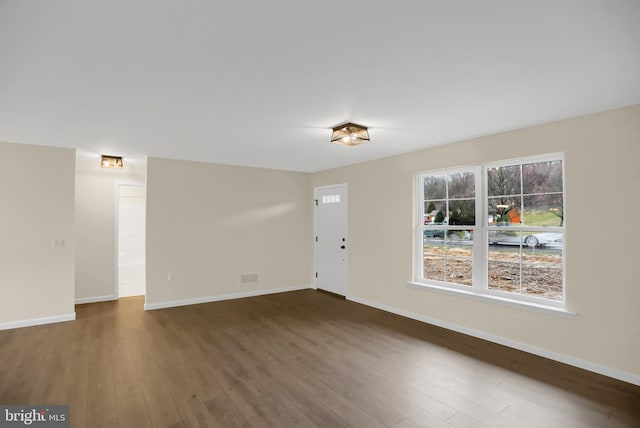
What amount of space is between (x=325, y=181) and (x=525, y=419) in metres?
4.71

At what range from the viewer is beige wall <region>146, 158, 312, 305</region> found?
4945mm

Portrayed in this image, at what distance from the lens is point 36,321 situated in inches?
160

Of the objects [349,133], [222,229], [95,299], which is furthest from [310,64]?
[95,299]

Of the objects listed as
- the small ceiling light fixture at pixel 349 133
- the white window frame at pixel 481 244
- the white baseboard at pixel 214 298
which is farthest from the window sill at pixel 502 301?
the white baseboard at pixel 214 298

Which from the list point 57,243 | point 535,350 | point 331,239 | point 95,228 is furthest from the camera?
point 331,239

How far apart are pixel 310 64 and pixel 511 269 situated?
127 inches

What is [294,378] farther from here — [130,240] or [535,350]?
[130,240]

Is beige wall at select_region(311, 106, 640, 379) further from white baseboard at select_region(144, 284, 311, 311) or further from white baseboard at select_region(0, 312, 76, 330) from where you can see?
white baseboard at select_region(0, 312, 76, 330)

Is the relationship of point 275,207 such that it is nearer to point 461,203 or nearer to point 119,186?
point 119,186

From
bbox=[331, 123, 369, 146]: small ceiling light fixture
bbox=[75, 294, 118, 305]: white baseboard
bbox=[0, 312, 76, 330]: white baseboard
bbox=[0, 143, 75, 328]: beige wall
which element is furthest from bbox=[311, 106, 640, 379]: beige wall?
bbox=[75, 294, 118, 305]: white baseboard

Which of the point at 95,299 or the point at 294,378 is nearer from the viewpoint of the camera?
the point at 294,378

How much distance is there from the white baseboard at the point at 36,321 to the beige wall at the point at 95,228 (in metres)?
1.07

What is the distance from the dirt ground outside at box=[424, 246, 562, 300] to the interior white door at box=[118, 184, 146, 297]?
17.2 feet

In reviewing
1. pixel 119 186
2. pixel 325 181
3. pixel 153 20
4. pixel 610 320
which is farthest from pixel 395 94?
pixel 119 186
